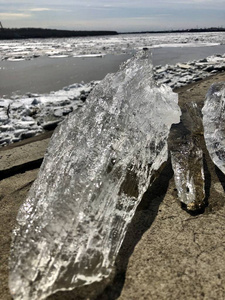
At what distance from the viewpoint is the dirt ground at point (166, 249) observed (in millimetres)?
1073

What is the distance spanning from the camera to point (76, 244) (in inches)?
40.6

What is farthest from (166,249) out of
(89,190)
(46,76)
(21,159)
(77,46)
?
(77,46)

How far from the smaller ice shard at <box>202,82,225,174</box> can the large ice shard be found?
363 mm

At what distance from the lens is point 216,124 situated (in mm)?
2057

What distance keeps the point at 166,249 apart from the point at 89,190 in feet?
1.67

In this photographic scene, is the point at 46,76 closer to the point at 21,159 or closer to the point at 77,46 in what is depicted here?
the point at 21,159

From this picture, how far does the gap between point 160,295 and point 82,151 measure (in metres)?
0.80

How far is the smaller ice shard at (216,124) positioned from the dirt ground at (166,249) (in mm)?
192

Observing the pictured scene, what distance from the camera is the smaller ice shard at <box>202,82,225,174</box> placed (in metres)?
1.77

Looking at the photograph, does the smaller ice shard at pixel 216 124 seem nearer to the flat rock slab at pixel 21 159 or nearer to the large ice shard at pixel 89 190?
the large ice shard at pixel 89 190

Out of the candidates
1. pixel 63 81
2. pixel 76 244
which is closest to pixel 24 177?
pixel 76 244

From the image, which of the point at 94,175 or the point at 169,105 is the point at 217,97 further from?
the point at 94,175

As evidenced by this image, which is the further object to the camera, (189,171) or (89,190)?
(189,171)

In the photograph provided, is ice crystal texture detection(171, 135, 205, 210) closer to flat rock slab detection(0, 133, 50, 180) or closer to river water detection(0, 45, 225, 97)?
flat rock slab detection(0, 133, 50, 180)
